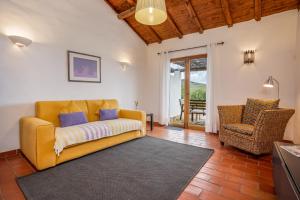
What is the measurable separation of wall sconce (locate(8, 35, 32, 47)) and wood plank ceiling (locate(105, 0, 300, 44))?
2.27m

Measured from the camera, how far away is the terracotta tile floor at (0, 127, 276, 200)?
65.0 inches

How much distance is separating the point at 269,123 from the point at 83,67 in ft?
11.9

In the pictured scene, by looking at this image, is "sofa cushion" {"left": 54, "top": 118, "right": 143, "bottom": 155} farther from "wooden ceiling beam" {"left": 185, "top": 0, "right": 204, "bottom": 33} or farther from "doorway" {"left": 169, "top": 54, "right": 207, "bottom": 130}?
"wooden ceiling beam" {"left": 185, "top": 0, "right": 204, "bottom": 33}

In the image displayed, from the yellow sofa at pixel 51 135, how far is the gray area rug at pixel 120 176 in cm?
12

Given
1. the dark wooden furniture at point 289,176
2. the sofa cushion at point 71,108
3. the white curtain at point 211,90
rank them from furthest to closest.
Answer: the white curtain at point 211,90 < the sofa cushion at point 71,108 < the dark wooden furniture at point 289,176

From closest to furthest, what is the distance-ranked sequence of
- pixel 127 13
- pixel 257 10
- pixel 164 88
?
1. pixel 257 10
2. pixel 127 13
3. pixel 164 88

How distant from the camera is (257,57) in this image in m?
3.60

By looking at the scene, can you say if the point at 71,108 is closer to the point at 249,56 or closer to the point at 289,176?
the point at 289,176

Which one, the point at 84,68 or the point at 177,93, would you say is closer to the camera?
the point at 84,68

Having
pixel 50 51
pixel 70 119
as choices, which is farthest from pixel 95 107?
pixel 50 51

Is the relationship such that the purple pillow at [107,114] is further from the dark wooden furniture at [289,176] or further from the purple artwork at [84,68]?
the dark wooden furniture at [289,176]

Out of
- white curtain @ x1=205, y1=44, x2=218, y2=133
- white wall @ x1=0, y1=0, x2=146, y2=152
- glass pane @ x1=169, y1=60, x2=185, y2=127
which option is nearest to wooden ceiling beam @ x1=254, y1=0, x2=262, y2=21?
white curtain @ x1=205, y1=44, x2=218, y2=133

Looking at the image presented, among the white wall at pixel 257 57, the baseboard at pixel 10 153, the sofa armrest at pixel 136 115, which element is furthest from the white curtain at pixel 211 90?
the baseboard at pixel 10 153

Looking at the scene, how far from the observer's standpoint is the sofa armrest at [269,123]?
8.07 ft
